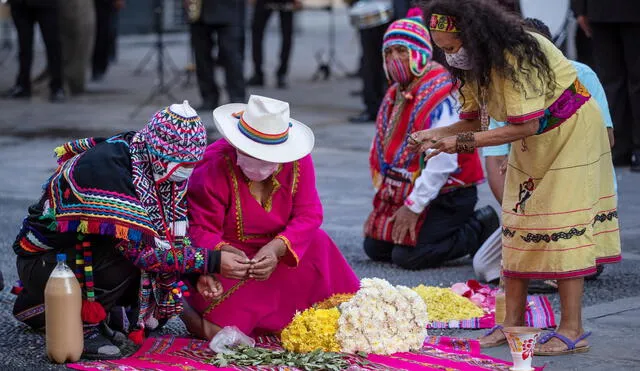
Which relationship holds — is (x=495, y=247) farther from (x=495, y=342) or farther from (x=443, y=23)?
(x=443, y=23)

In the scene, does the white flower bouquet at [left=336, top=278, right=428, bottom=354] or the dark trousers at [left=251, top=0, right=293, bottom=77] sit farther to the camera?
the dark trousers at [left=251, top=0, right=293, bottom=77]

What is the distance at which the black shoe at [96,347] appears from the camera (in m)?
4.59

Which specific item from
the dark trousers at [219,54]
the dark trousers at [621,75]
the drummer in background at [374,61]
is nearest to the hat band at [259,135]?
the dark trousers at [621,75]

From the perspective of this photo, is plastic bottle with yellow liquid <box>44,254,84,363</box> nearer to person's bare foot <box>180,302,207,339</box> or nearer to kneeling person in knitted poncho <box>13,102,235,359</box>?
kneeling person in knitted poncho <box>13,102,235,359</box>

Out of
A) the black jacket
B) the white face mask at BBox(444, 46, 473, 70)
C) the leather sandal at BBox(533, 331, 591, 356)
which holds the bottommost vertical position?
the leather sandal at BBox(533, 331, 591, 356)

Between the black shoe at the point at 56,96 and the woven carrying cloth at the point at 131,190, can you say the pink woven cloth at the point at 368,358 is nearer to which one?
the woven carrying cloth at the point at 131,190

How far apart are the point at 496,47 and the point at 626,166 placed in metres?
4.80

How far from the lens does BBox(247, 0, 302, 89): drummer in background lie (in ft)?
46.8

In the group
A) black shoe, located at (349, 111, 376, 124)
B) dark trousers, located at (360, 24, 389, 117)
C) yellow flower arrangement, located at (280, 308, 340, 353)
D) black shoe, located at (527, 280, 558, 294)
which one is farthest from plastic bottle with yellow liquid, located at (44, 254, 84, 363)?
black shoe, located at (349, 111, 376, 124)

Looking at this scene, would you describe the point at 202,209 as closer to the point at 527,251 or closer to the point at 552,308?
the point at 527,251

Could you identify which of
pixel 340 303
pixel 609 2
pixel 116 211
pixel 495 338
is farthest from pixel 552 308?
pixel 609 2

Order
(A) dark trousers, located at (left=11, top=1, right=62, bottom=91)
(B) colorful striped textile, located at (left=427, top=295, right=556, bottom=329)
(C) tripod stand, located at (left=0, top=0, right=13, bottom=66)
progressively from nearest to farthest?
(B) colorful striped textile, located at (left=427, top=295, right=556, bottom=329)
(A) dark trousers, located at (left=11, top=1, right=62, bottom=91)
(C) tripod stand, located at (left=0, top=0, right=13, bottom=66)

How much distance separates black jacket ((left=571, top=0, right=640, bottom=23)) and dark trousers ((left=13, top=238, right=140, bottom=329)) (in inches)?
187

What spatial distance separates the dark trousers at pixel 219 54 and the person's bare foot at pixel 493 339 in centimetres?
708
